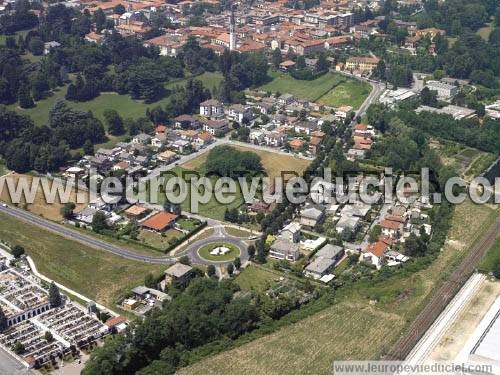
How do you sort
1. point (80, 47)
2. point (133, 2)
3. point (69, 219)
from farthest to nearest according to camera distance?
1. point (133, 2)
2. point (80, 47)
3. point (69, 219)

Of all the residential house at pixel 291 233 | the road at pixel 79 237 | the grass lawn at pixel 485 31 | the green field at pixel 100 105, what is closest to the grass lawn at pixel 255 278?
the residential house at pixel 291 233

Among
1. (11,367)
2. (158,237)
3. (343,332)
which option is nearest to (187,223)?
(158,237)

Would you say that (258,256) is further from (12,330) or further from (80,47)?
(80,47)

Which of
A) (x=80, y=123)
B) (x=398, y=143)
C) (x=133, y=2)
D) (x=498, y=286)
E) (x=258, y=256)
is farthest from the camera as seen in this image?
(x=133, y=2)

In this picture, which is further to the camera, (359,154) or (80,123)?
(80,123)

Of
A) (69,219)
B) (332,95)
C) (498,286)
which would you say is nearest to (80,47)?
(332,95)

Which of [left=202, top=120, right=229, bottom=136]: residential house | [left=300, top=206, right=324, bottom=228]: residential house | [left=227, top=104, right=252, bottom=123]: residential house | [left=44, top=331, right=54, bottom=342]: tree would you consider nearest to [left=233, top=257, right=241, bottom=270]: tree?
[left=300, top=206, right=324, bottom=228]: residential house
